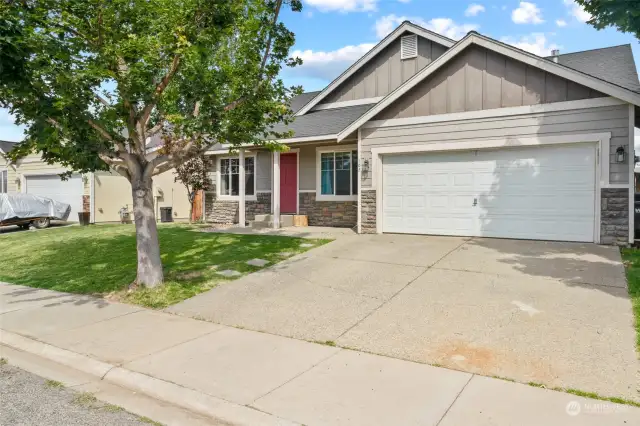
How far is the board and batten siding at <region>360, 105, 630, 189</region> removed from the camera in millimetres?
9031

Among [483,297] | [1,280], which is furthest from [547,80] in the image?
[1,280]

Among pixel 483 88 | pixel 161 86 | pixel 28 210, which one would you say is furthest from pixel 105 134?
pixel 28 210

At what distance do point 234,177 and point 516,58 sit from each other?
10278mm

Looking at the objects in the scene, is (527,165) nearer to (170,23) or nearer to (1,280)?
(170,23)

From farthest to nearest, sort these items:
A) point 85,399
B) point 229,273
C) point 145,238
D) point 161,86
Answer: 1. point 229,273
2. point 145,238
3. point 161,86
4. point 85,399

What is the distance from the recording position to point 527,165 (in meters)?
10.0

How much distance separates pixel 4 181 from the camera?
79.9 feet

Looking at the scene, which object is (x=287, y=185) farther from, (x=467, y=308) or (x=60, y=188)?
(x=60, y=188)

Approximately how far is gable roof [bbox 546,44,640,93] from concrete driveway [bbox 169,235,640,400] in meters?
5.54

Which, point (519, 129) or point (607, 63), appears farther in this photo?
point (607, 63)

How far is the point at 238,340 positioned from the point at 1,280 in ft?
22.0

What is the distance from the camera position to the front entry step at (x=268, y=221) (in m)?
14.5

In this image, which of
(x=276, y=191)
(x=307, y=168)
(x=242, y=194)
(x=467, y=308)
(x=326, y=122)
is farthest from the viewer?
(x=242, y=194)

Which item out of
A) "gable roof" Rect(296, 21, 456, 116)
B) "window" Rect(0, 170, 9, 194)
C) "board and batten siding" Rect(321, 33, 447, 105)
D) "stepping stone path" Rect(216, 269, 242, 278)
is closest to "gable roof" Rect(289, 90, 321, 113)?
"gable roof" Rect(296, 21, 456, 116)
